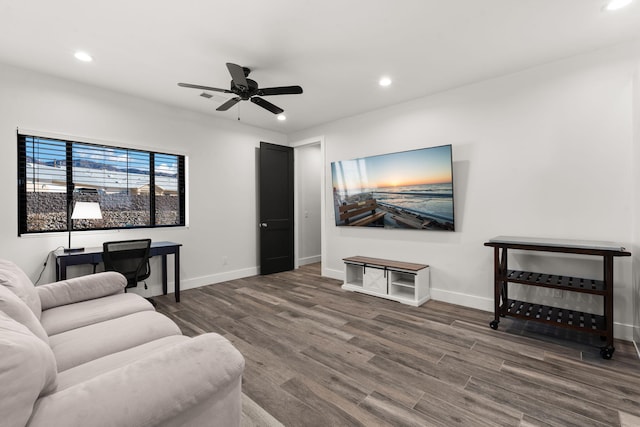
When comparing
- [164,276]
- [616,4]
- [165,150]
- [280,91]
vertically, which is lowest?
[164,276]

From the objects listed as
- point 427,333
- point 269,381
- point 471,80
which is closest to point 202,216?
point 269,381

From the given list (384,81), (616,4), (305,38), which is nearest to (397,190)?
(384,81)

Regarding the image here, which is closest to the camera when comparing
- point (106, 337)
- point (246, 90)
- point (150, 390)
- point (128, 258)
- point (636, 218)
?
point (150, 390)

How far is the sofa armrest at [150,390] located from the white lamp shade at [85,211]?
→ 283 cm

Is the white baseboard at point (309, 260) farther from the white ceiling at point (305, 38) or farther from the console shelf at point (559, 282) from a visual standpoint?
the console shelf at point (559, 282)

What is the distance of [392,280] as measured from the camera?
3.94 m

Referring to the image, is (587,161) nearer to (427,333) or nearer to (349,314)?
(427,333)

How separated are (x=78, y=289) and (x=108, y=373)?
1.67 meters

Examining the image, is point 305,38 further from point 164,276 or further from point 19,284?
point 164,276

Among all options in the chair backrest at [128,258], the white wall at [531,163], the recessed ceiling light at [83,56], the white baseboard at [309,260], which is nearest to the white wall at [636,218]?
the white wall at [531,163]

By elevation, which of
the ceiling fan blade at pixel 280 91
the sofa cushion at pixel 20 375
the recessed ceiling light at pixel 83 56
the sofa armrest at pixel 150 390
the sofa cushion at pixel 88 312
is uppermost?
the recessed ceiling light at pixel 83 56

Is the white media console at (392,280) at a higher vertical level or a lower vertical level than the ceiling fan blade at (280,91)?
lower

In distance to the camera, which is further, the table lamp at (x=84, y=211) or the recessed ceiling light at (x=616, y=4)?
the table lamp at (x=84, y=211)

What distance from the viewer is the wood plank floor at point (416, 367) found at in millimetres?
1751
